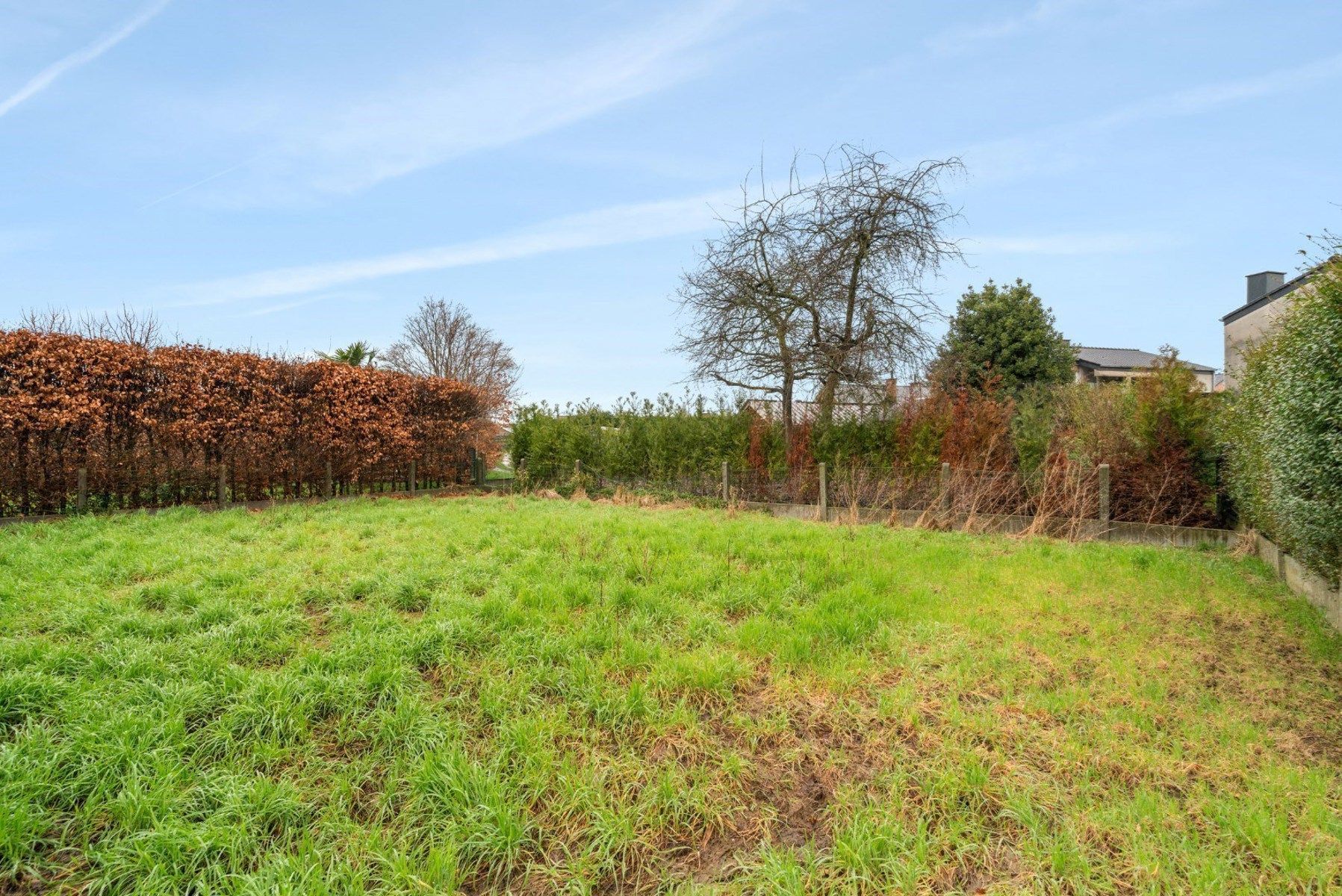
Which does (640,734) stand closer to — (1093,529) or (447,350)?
(1093,529)

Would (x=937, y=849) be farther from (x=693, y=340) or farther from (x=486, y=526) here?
(x=693, y=340)

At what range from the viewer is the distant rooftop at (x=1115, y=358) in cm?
3453

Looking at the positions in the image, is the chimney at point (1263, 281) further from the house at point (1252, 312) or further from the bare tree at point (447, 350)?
the bare tree at point (447, 350)

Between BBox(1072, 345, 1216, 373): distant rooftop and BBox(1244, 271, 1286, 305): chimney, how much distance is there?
9569 millimetres

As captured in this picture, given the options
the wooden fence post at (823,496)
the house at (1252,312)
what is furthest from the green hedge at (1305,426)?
the house at (1252,312)

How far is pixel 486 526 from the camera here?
774cm

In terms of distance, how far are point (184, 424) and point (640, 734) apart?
1062cm

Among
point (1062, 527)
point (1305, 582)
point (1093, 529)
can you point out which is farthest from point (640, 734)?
point (1093, 529)

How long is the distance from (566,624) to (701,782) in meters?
1.68

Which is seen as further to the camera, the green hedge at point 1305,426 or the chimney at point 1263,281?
the chimney at point 1263,281

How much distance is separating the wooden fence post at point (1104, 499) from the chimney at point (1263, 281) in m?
19.4

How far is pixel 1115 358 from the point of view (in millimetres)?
38375

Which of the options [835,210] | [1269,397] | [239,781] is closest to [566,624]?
[239,781]

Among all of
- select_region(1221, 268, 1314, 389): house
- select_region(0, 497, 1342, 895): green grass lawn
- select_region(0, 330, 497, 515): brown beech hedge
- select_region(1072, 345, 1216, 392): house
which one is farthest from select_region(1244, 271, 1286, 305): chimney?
select_region(0, 330, 497, 515): brown beech hedge
